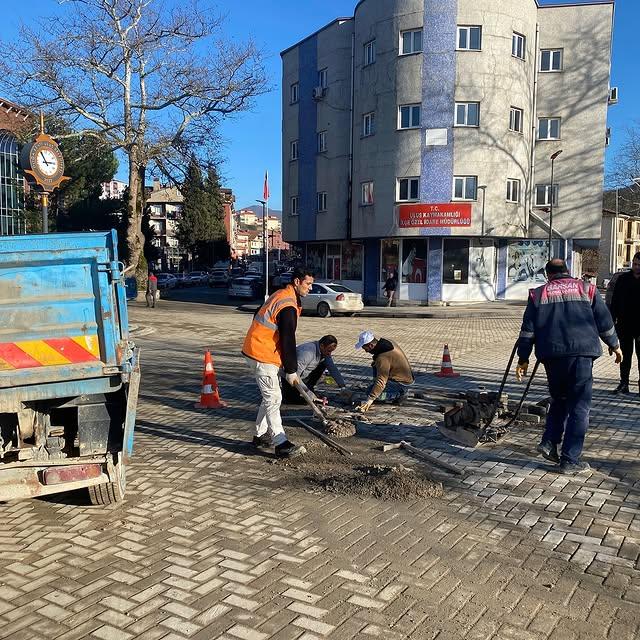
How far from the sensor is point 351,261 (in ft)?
113

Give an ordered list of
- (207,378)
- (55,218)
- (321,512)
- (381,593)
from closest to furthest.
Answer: (381,593)
(321,512)
(207,378)
(55,218)

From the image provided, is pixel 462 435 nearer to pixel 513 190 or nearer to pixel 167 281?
pixel 513 190

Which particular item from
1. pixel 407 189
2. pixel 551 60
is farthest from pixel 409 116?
pixel 551 60

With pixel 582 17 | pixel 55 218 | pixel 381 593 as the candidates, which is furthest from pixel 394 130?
pixel 55 218

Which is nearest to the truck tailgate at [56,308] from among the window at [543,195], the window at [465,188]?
the window at [465,188]

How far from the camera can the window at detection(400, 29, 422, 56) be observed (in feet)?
95.3

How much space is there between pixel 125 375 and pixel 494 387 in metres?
6.77

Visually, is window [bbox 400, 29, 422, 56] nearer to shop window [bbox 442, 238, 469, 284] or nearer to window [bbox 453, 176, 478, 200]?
window [bbox 453, 176, 478, 200]

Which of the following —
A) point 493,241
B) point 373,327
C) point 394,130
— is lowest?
point 373,327

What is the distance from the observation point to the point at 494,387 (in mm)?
9609

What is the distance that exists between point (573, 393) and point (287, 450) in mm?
2614

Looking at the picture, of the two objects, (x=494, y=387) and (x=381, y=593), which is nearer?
(x=381, y=593)

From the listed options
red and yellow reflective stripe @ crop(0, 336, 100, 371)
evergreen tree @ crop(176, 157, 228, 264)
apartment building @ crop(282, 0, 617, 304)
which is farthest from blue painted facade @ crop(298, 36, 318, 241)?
red and yellow reflective stripe @ crop(0, 336, 100, 371)

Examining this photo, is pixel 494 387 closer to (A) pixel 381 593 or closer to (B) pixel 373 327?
(A) pixel 381 593
